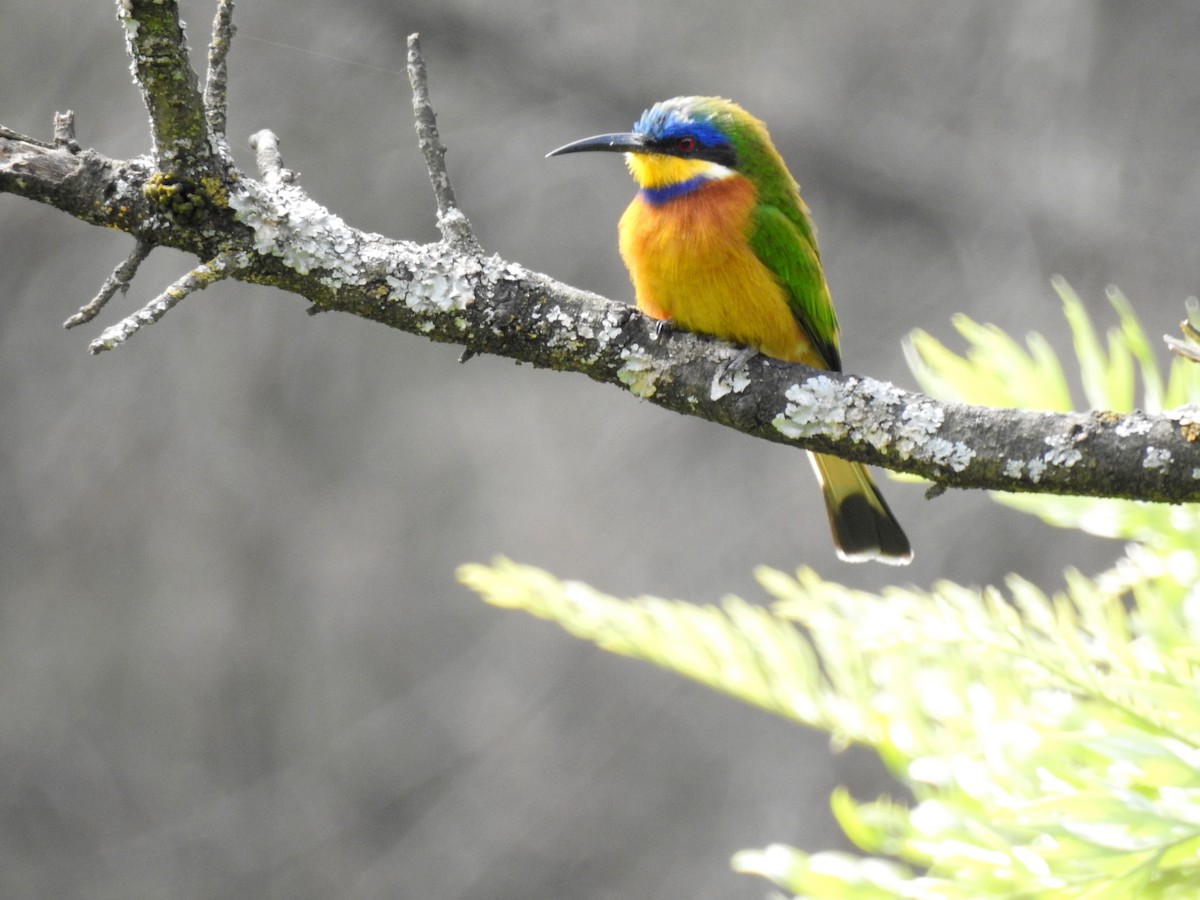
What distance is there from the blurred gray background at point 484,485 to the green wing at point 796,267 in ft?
8.19

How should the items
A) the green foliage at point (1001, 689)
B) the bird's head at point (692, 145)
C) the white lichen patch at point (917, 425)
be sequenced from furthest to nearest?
the bird's head at point (692, 145), the white lichen patch at point (917, 425), the green foliage at point (1001, 689)

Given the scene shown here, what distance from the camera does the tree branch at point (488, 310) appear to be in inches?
58.9

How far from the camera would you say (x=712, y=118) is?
2.69 m

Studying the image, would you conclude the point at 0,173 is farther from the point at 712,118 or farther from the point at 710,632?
the point at 712,118

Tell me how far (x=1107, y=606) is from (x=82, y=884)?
15.0ft

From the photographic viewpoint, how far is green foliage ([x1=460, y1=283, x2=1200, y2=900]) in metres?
1.38

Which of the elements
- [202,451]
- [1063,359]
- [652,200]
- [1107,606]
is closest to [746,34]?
[1063,359]

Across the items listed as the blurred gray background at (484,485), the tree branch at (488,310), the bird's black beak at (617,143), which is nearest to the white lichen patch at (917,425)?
the tree branch at (488,310)

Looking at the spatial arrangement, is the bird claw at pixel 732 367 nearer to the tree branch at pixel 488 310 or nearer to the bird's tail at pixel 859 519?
the tree branch at pixel 488 310

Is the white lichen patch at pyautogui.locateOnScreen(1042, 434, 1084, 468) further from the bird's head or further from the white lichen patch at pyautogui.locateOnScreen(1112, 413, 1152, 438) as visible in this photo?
the bird's head

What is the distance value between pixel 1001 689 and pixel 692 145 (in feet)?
4.51

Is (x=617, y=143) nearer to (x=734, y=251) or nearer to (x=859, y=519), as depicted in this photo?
(x=734, y=251)

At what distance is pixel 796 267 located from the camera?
2514 millimetres

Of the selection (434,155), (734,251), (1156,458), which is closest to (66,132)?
(434,155)
